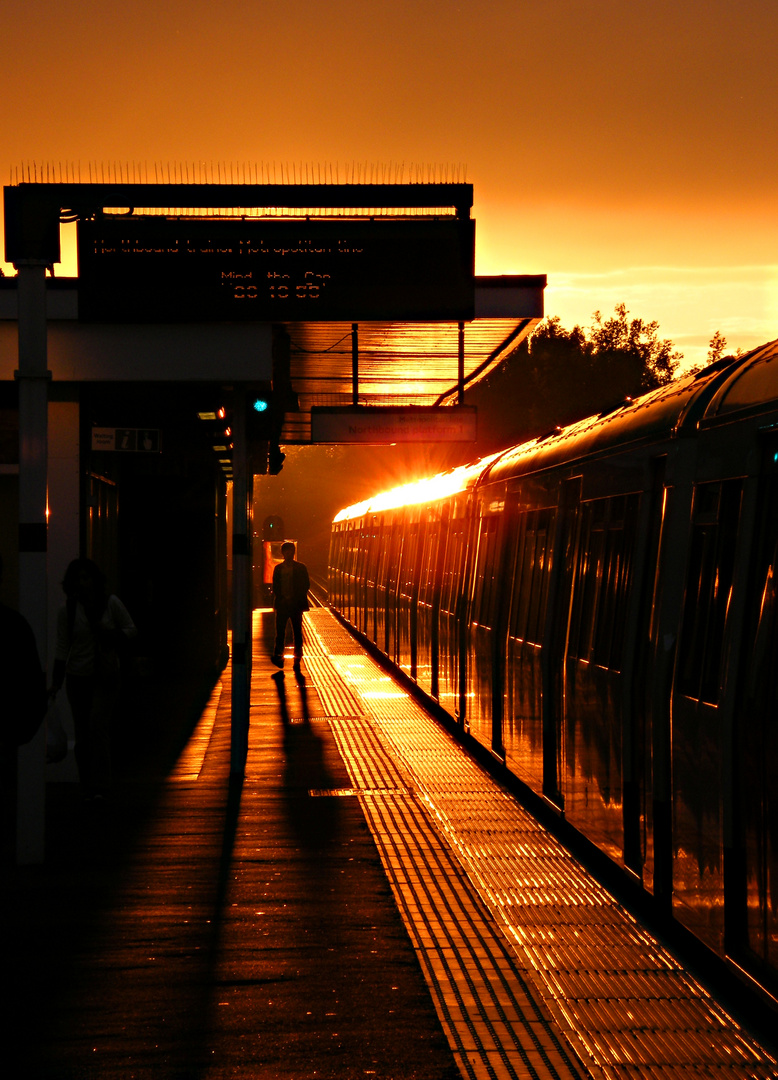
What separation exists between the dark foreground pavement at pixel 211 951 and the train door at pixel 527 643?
1.25 m

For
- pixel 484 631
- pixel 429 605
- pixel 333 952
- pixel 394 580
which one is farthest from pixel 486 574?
pixel 394 580

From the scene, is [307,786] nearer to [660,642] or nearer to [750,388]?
[660,642]

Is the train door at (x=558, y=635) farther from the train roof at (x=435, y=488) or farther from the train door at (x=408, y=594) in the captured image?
the train door at (x=408, y=594)

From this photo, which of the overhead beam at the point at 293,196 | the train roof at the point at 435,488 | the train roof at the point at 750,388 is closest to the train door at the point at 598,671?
the train roof at the point at 750,388

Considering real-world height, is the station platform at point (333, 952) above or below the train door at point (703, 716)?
below

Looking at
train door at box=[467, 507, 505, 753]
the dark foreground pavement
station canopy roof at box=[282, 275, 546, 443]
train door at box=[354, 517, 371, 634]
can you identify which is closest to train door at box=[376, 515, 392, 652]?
train door at box=[354, 517, 371, 634]

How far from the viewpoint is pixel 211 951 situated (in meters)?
6.16

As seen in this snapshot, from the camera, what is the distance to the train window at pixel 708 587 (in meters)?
5.66

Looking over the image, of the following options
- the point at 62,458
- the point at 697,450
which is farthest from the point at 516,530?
the point at 697,450

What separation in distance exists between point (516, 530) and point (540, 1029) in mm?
6325

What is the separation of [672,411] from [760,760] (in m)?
2.10

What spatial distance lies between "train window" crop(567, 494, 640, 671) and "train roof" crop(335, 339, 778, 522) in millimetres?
357

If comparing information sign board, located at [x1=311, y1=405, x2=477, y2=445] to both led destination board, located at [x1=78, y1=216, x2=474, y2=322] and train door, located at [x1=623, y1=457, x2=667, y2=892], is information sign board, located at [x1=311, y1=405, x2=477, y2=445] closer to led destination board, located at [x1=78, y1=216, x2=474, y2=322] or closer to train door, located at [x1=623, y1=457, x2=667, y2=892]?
led destination board, located at [x1=78, y1=216, x2=474, y2=322]

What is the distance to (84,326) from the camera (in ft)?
36.7
